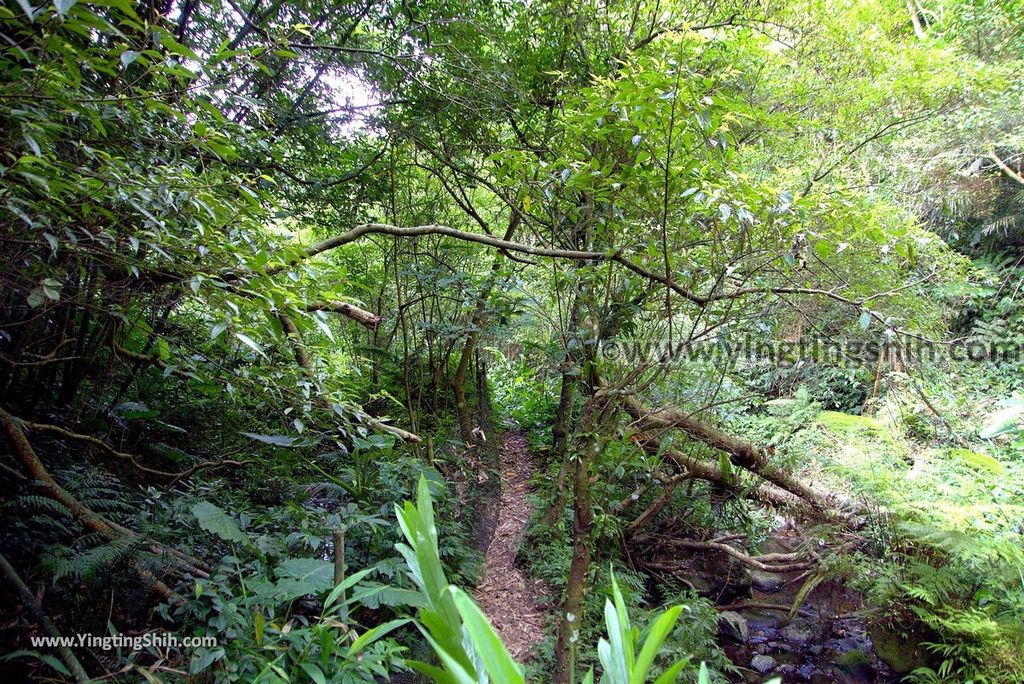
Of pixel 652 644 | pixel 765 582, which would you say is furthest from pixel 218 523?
pixel 765 582

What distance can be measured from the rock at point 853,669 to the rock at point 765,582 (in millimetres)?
946

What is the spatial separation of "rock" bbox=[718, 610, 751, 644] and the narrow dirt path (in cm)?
168

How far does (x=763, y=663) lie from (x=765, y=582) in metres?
1.27

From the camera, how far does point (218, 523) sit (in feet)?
6.70

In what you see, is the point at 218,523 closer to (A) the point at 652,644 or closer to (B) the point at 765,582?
(A) the point at 652,644

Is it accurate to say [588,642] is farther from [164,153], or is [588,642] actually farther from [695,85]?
[164,153]

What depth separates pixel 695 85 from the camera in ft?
6.75

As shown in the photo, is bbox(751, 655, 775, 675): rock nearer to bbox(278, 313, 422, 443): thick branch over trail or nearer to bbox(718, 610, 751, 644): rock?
bbox(718, 610, 751, 644): rock

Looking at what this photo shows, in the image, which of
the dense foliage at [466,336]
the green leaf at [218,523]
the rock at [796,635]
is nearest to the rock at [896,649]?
the dense foliage at [466,336]

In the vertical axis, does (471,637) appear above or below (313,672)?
above

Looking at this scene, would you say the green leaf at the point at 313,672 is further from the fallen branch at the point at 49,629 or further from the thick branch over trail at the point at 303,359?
the thick branch over trail at the point at 303,359

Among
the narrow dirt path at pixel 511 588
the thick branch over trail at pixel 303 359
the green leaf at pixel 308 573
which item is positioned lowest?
the narrow dirt path at pixel 511 588

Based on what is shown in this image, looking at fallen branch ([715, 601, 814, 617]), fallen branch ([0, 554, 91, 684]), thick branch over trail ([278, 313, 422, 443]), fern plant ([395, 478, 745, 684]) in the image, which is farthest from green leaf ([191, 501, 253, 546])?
fallen branch ([715, 601, 814, 617])

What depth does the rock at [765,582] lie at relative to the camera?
4855 mm
